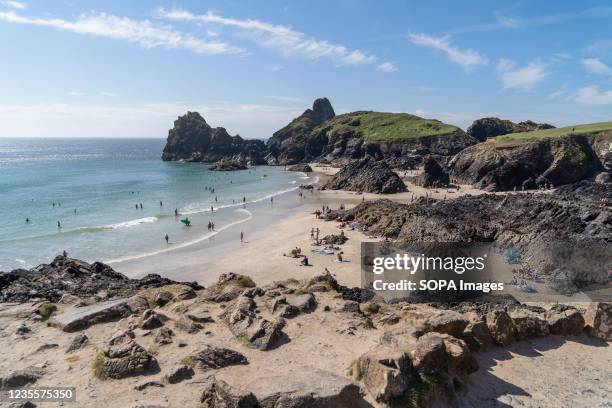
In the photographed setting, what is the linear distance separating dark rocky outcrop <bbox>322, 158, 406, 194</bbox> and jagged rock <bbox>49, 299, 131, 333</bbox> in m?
51.4

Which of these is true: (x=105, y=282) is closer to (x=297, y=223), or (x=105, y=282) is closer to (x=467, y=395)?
(x=467, y=395)

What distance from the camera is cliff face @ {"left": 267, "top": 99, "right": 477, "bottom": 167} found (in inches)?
4075

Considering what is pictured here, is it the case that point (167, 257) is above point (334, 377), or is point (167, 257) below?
below

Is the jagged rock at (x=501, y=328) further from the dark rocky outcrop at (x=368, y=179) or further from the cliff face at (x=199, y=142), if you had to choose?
the cliff face at (x=199, y=142)

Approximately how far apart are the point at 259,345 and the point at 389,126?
393ft

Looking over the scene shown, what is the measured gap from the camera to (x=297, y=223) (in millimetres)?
44562

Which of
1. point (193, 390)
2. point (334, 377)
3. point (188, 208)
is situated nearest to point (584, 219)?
point (334, 377)

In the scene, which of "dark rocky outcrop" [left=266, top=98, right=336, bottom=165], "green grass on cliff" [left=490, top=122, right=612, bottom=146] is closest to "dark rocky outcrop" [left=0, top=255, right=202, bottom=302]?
"green grass on cliff" [left=490, top=122, right=612, bottom=146]

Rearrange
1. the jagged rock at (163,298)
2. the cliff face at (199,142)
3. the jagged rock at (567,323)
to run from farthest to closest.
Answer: the cliff face at (199,142) → the jagged rock at (163,298) → the jagged rock at (567,323)

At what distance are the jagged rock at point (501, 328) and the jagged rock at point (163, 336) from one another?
33.7 ft

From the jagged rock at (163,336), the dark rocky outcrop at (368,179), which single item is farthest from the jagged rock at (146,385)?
the dark rocky outcrop at (368,179)

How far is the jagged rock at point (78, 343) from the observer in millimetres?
12555

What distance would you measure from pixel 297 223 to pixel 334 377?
35223mm

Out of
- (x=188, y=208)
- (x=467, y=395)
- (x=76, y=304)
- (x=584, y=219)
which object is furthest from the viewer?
(x=188, y=208)
